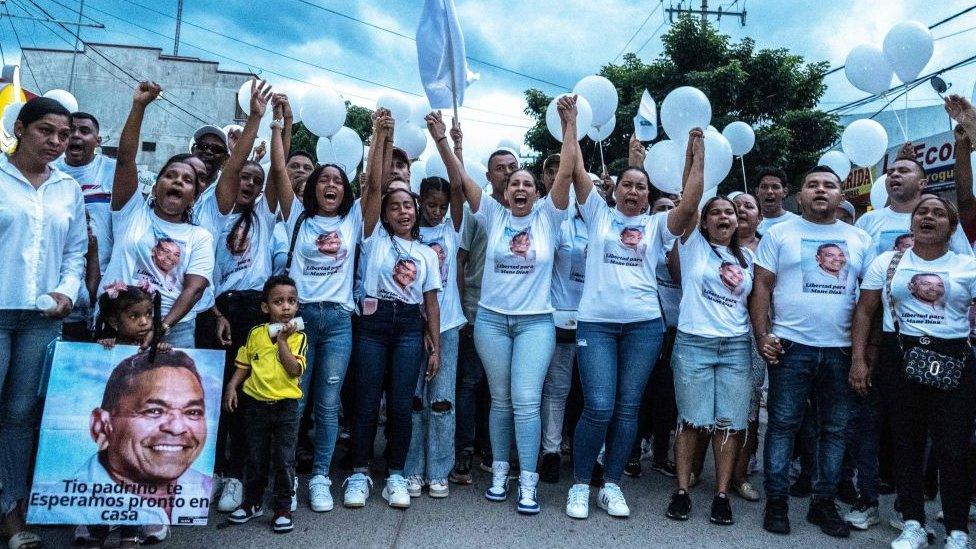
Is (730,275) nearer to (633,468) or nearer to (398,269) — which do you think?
(633,468)

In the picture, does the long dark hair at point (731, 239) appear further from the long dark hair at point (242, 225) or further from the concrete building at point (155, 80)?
the concrete building at point (155, 80)

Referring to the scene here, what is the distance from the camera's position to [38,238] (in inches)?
124

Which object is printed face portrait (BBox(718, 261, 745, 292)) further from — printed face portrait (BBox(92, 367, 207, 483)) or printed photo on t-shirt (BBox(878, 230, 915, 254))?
printed face portrait (BBox(92, 367, 207, 483))

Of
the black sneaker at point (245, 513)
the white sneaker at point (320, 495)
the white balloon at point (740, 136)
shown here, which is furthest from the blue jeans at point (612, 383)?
the white balloon at point (740, 136)

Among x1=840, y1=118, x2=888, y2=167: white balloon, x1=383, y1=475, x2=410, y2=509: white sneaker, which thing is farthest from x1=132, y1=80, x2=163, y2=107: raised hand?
x1=840, y1=118, x2=888, y2=167: white balloon

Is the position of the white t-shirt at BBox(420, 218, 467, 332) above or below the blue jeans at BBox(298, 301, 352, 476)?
above

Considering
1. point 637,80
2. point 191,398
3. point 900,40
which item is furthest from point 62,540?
point 637,80

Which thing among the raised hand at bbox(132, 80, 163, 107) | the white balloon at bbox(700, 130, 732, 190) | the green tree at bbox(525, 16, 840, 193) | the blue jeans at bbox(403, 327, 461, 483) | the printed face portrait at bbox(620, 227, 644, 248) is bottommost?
the blue jeans at bbox(403, 327, 461, 483)

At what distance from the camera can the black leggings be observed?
3.59 metres

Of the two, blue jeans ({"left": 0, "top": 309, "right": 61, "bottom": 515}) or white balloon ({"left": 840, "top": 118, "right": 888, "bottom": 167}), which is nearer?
blue jeans ({"left": 0, "top": 309, "right": 61, "bottom": 515})

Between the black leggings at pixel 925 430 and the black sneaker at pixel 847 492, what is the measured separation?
24.7 inches

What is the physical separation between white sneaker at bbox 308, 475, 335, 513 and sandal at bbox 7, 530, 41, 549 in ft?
4.23

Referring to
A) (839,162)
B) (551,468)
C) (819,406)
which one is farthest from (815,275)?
(839,162)

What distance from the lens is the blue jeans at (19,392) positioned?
10.3ft
